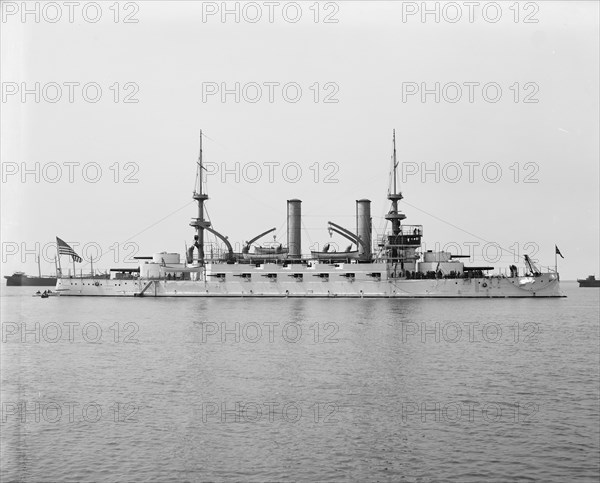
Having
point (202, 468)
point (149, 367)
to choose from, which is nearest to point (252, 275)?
point (149, 367)

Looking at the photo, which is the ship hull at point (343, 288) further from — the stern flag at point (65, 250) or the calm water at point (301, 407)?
the calm water at point (301, 407)

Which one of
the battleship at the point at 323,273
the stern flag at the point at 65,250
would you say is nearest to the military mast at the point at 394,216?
the battleship at the point at 323,273

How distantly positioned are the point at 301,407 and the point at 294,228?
2522 inches

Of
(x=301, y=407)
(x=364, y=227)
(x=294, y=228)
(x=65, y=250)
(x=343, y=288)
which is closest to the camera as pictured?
(x=301, y=407)

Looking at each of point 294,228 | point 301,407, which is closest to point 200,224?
point 294,228

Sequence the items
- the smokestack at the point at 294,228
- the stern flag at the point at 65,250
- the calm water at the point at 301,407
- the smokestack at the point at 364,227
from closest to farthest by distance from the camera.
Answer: the calm water at the point at 301,407, the stern flag at the point at 65,250, the smokestack at the point at 364,227, the smokestack at the point at 294,228

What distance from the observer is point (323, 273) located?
7850cm

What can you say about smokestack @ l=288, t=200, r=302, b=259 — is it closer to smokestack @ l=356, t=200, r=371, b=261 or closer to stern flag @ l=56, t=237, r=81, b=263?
smokestack @ l=356, t=200, r=371, b=261

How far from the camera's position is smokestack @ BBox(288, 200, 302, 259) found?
81.6 m

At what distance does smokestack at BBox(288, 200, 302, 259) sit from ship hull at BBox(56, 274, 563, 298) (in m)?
4.55

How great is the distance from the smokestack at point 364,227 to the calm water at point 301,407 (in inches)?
1645

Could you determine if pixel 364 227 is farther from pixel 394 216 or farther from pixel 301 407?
pixel 301 407

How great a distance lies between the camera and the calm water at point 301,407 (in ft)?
46.6

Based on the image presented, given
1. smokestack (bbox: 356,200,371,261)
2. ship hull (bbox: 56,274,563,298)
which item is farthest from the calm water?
smokestack (bbox: 356,200,371,261)
